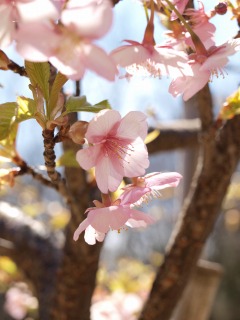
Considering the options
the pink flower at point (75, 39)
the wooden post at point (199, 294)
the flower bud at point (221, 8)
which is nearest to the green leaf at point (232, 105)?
the flower bud at point (221, 8)

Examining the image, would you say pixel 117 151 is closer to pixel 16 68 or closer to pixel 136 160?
pixel 136 160

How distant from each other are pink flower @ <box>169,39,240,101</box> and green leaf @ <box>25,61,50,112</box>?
0.43 feet

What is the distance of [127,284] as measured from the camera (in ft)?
7.07

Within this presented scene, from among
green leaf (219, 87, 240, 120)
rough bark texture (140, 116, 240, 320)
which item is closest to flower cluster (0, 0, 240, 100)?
green leaf (219, 87, 240, 120)

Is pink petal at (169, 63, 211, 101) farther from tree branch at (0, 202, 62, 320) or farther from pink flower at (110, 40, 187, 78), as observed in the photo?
tree branch at (0, 202, 62, 320)

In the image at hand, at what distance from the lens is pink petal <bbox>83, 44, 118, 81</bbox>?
0.38m

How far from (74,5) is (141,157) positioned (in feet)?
0.66

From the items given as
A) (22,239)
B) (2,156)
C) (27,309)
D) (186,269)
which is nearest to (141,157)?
(2,156)

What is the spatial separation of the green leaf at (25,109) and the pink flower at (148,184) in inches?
5.2

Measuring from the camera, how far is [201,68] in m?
0.53

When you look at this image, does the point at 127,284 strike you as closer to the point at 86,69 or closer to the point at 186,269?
the point at 186,269

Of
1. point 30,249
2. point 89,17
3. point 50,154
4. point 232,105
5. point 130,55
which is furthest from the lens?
point 30,249

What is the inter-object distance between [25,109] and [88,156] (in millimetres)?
81

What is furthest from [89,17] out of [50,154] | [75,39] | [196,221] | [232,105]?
[196,221]
